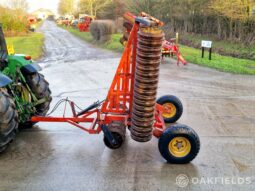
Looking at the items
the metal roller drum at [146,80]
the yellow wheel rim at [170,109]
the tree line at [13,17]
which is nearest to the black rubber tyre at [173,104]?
the yellow wheel rim at [170,109]

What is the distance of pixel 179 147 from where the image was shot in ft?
14.8

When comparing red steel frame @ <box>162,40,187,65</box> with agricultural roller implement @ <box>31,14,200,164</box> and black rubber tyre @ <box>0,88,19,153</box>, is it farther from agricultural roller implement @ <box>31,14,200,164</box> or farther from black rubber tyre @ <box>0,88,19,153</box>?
black rubber tyre @ <box>0,88,19,153</box>

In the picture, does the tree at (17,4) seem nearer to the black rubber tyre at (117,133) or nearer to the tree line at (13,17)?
the tree line at (13,17)

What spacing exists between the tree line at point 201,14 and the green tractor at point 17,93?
689 inches

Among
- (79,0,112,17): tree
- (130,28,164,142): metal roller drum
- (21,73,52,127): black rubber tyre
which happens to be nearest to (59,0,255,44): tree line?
(79,0,112,17): tree

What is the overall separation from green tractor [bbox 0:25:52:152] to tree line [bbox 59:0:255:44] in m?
17.5

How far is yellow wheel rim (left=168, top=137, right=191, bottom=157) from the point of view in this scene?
4.46m

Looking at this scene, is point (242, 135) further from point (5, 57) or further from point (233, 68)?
point (233, 68)

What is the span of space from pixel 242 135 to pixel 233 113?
1.33 metres

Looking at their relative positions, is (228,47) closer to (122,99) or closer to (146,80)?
(122,99)

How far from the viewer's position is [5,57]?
17.8 ft

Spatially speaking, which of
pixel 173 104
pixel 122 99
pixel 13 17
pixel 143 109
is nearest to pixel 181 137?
pixel 143 109

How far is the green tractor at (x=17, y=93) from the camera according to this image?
4496mm

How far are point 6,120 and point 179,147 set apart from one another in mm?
2406
